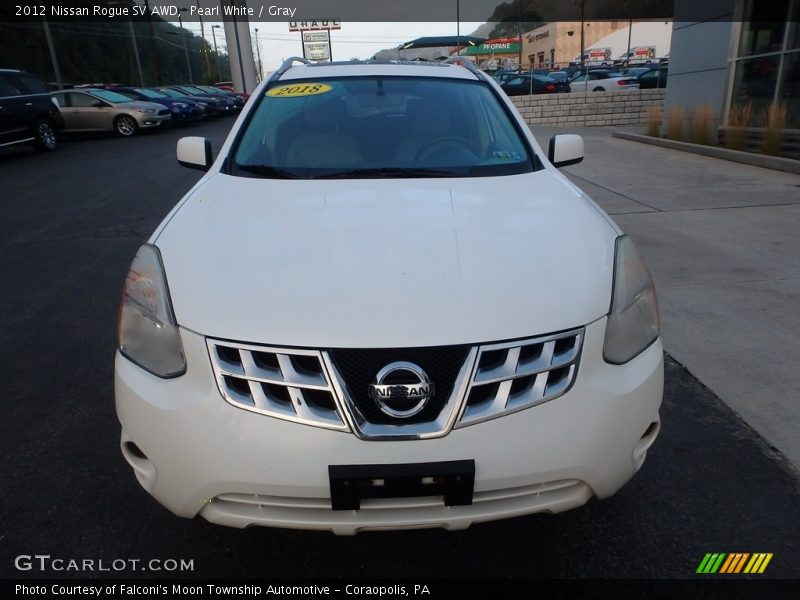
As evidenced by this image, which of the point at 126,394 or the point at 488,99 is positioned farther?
the point at 488,99

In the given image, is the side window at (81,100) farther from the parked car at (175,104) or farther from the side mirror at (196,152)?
the side mirror at (196,152)

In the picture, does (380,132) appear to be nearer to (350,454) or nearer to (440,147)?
(440,147)

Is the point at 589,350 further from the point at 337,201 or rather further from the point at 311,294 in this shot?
the point at 337,201

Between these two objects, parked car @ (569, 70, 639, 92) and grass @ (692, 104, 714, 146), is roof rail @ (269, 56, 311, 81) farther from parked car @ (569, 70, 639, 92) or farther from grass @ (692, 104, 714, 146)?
parked car @ (569, 70, 639, 92)

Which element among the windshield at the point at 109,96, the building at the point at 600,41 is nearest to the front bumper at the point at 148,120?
the windshield at the point at 109,96

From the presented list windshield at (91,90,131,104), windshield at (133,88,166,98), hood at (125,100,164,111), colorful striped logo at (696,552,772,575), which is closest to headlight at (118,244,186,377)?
colorful striped logo at (696,552,772,575)

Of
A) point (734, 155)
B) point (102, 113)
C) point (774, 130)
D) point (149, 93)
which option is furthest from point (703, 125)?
point (149, 93)

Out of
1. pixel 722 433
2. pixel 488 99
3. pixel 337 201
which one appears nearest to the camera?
pixel 337 201

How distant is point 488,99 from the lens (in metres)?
3.19

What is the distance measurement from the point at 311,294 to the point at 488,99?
6.54ft

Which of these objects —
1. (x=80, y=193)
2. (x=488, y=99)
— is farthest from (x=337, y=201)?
(x=80, y=193)

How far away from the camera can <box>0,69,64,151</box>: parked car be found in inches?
492

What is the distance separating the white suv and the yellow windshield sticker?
136cm

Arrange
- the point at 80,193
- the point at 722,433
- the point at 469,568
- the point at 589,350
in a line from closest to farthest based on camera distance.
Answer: the point at 589,350
the point at 469,568
the point at 722,433
the point at 80,193
